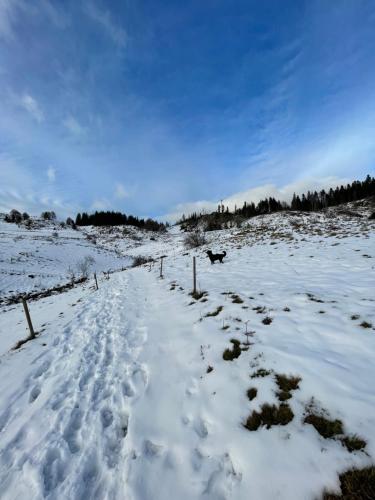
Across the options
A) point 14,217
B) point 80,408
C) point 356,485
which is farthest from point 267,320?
point 14,217

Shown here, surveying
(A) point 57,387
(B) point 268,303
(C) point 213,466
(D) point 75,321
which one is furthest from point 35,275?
(C) point 213,466

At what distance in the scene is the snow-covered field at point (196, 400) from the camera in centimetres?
306

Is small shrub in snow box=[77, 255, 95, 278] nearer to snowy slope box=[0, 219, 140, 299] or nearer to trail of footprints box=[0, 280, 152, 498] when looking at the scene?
snowy slope box=[0, 219, 140, 299]

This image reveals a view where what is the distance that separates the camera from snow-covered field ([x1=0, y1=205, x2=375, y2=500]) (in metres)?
3.06

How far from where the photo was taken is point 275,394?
161 inches

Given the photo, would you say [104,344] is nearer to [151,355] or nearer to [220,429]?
[151,355]

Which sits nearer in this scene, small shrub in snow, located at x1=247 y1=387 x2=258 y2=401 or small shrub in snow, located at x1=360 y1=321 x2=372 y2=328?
small shrub in snow, located at x1=247 y1=387 x2=258 y2=401

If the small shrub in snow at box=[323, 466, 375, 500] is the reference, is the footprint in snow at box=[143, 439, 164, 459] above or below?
below

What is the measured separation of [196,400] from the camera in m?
4.54

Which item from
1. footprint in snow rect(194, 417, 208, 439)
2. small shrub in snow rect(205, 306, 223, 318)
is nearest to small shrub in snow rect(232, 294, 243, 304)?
small shrub in snow rect(205, 306, 223, 318)

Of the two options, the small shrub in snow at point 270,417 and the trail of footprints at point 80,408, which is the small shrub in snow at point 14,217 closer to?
the trail of footprints at point 80,408

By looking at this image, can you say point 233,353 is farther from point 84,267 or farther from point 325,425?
point 84,267

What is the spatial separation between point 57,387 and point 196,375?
11.1 ft

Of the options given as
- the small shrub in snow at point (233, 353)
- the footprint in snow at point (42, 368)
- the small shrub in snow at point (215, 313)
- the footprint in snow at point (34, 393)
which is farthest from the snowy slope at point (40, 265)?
the small shrub in snow at point (233, 353)
